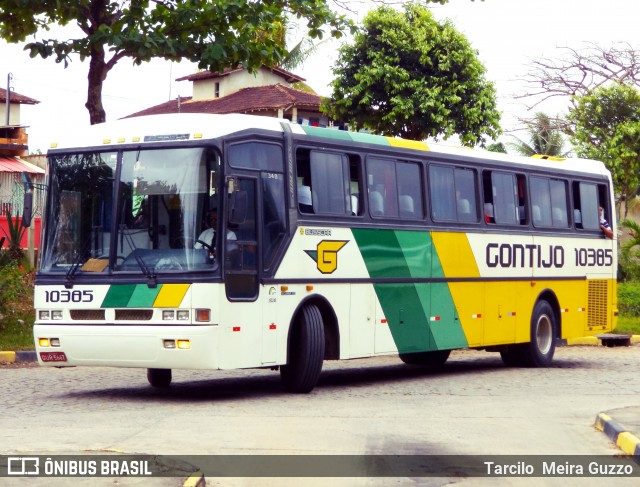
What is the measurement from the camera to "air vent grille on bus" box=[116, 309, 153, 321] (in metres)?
13.2

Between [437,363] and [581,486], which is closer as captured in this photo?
[581,486]

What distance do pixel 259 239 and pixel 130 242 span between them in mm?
1436

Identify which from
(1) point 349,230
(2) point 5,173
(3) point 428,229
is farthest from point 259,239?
(2) point 5,173

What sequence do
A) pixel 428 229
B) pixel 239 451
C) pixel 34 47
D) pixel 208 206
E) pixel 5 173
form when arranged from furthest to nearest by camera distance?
pixel 5 173, pixel 34 47, pixel 428 229, pixel 208 206, pixel 239 451

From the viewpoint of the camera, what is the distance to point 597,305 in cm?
2136

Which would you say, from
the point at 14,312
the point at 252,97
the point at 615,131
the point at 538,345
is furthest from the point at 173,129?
the point at 252,97

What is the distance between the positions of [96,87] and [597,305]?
939 centimetres

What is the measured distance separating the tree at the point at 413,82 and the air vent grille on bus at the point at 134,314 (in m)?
27.4

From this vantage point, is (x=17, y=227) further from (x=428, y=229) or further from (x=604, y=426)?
(x=604, y=426)

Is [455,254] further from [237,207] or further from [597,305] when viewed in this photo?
[237,207]

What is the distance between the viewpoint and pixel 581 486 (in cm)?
888

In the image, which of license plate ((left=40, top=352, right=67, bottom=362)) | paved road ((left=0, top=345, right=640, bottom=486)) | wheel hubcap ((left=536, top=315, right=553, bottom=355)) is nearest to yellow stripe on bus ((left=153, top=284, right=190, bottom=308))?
paved road ((left=0, top=345, right=640, bottom=486))

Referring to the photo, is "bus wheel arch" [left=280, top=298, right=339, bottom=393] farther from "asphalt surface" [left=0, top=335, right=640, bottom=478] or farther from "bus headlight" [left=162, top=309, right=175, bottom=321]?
"asphalt surface" [left=0, top=335, right=640, bottom=478]

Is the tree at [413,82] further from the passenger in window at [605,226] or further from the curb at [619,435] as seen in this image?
the curb at [619,435]
